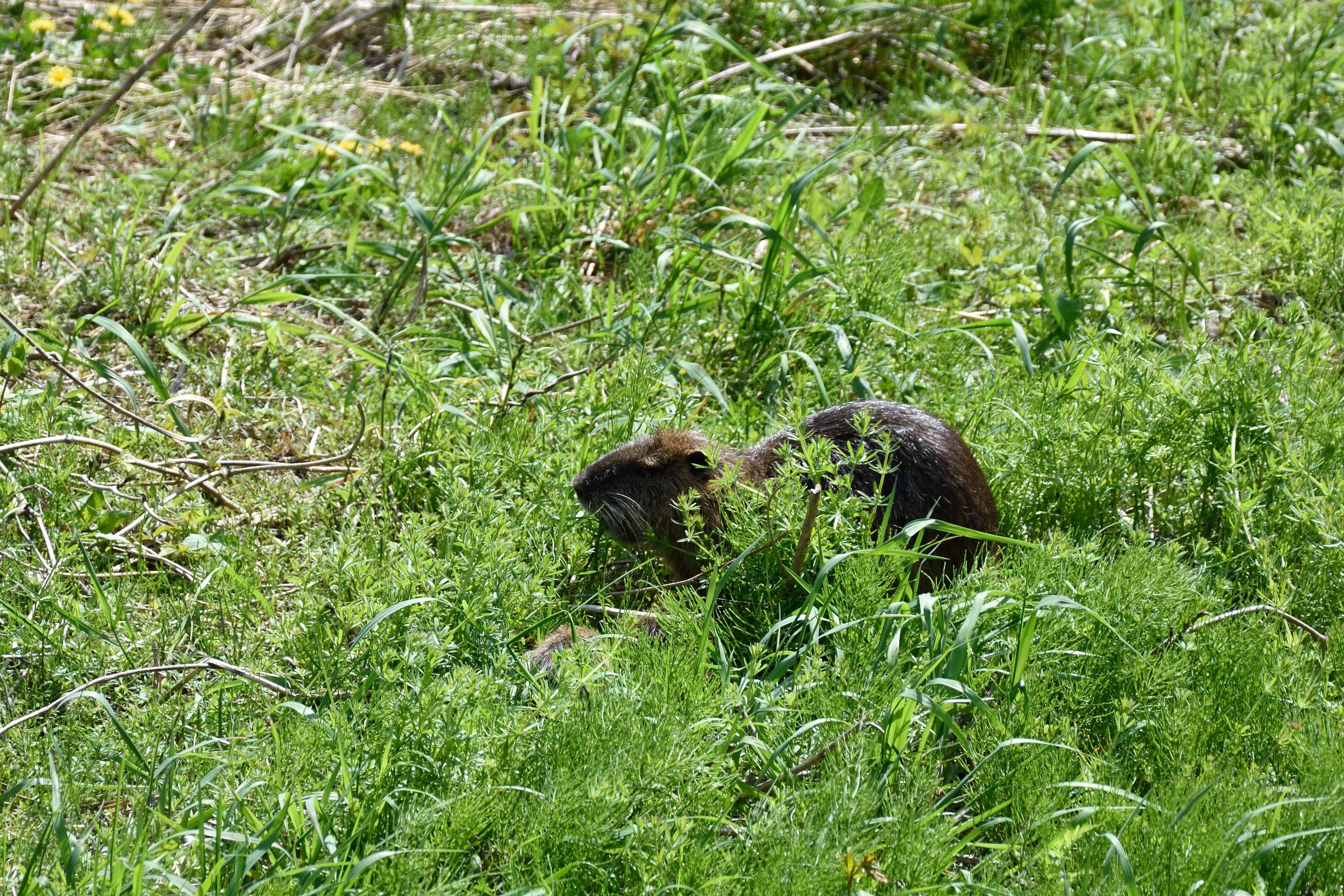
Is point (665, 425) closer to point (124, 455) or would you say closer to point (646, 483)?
point (646, 483)

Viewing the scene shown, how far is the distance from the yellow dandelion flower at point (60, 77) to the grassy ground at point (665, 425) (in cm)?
7

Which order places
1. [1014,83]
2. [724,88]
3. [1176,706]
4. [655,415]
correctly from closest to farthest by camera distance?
1. [1176,706]
2. [655,415]
3. [724,88]
4. [1014,83]

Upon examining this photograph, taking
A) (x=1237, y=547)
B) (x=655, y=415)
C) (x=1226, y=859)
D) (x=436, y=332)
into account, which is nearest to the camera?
(x=1226, y=859)

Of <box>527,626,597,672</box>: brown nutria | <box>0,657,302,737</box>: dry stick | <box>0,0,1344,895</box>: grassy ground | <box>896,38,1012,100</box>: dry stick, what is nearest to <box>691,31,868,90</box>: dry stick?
<box>0,0,1344,895</box>: grassy ground

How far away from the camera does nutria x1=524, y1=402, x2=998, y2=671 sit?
3.49 m

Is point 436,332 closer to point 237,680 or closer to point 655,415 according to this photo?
point 655,415

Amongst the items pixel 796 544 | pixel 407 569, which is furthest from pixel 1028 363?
pixel 407 569

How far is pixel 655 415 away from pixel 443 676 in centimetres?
156

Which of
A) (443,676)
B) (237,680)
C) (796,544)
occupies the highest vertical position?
(796,544)

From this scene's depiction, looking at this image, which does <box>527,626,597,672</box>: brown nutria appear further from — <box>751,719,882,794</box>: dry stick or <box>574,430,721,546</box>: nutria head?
<box>751,719,882,794</box>: dry stick

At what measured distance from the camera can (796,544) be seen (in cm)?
308

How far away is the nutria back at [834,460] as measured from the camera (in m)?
3.49

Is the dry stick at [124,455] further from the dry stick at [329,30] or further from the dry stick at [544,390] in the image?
the dry stick at [329,30]

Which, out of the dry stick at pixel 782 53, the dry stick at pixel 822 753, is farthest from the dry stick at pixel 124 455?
the dry stick at pixel 782 53
